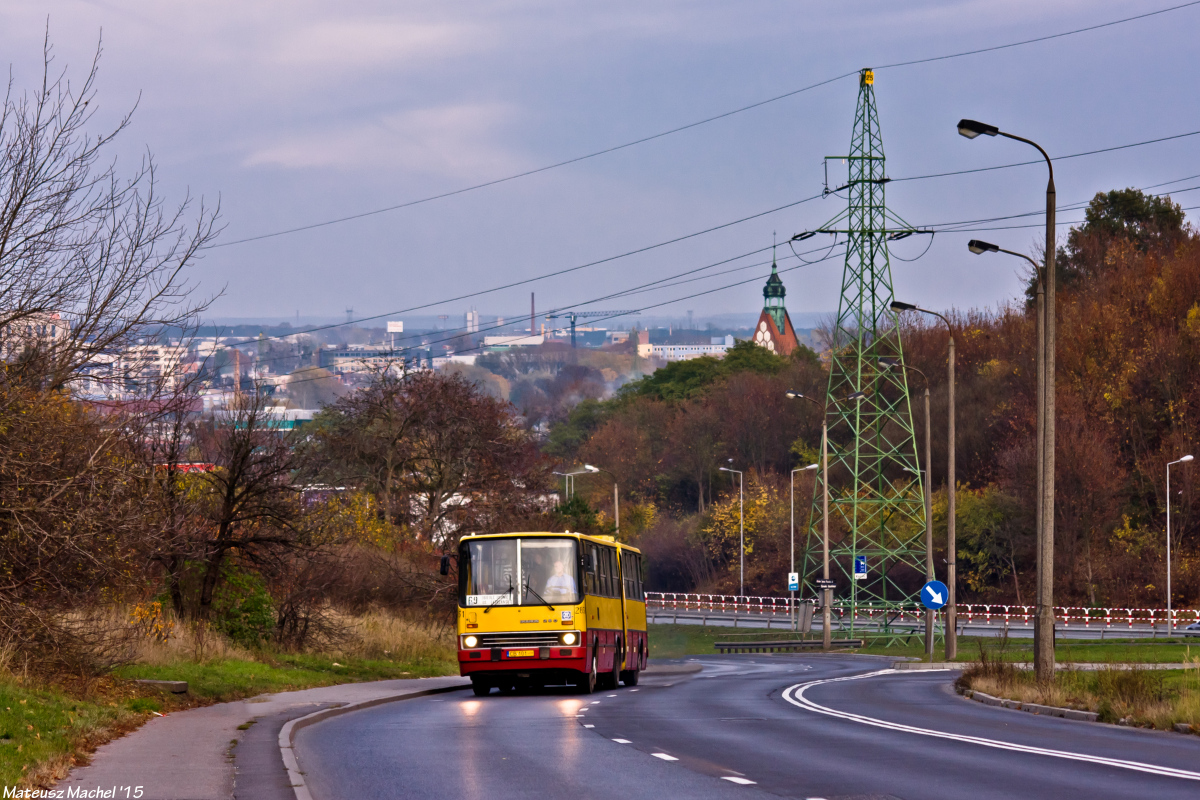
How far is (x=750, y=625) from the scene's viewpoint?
75875mm

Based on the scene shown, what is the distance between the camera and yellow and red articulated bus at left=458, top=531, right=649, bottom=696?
28297mm

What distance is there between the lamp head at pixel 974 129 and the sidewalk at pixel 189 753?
45.7 ft

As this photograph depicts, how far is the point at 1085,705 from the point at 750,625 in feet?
177

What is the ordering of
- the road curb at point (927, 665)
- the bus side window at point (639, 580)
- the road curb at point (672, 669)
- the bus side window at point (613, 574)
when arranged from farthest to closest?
the road curb at point (927, 665)
the road curb at point (672, 669)
the bus side window at point (639, 580)
the bus side window at point (613, 574)

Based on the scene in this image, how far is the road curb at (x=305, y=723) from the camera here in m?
13.2

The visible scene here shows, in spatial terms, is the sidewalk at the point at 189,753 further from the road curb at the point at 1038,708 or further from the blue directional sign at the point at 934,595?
the blue directional sign at the point at 934,595

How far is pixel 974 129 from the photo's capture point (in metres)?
25.6

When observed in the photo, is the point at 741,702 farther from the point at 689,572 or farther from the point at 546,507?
the point at 689,572

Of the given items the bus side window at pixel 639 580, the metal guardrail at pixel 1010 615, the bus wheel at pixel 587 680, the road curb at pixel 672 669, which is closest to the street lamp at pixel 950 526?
the road curb at pixel 672 669

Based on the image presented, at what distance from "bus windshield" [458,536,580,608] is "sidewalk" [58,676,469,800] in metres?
5.21

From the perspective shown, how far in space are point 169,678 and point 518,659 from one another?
6.95 metres

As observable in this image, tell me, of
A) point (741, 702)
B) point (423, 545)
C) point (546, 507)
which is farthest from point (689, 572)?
point (741, 702)

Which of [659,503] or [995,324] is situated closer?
[995,324]

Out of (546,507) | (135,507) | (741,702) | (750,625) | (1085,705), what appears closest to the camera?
(135,507)
